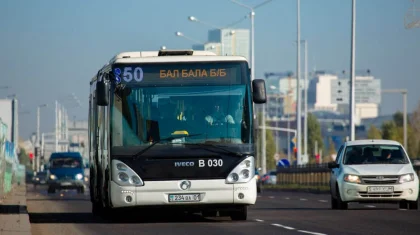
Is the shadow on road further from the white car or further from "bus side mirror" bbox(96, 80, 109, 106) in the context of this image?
the white car

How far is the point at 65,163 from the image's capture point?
5812cm

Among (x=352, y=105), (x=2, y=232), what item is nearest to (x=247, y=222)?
(x=2, y=232)

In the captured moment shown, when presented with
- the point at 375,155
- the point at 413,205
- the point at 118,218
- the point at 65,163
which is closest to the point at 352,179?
the point at 375,155

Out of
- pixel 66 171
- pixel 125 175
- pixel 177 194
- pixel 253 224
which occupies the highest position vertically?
pixel 125 175

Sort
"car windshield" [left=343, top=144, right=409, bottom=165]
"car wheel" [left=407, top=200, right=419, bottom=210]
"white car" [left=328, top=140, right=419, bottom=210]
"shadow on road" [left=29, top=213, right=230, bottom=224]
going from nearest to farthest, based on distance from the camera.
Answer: "shadow on road" [left=29, top=213, right=230, bottom=224] < "white car" [left=328, top=140, right=419, bottom=210] < "car wheel" [left=407, top=200, right=419, bottom=210] < "car windshield" [left=343, top=144, right=409, bottom=165]

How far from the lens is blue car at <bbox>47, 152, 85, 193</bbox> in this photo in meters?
57.7

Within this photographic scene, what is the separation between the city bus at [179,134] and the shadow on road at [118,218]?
5.76 ft

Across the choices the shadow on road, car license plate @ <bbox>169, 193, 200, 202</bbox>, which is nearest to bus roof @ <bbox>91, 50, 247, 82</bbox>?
car license plate @ <bbox>169, 193, 200, 202</bbox>

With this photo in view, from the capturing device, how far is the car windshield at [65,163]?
58069 millimetres

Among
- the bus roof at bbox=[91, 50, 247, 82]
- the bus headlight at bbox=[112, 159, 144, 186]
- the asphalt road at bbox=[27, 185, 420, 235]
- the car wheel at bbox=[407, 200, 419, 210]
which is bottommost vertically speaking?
the car wheel at bbox=[407, 200, 419, 210]

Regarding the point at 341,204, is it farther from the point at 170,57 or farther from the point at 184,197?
the point at 170,57

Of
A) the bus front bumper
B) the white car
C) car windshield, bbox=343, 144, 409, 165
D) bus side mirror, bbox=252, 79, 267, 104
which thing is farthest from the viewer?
car windshield, bbox=343, 144, 409, 165

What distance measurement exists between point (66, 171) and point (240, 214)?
34.6m

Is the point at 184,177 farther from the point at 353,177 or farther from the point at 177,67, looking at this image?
the point at 353,177
